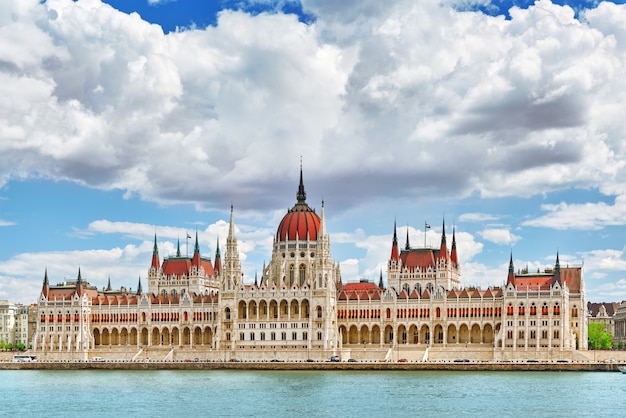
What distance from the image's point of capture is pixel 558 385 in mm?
101125

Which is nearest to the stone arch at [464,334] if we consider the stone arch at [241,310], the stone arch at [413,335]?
the stone arch at [413,335]

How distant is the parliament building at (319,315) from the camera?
136375 mm

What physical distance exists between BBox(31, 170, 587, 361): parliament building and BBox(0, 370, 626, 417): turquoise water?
1655 cm

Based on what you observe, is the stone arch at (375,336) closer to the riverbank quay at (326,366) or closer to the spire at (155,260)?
the riverbank quay at (326,366)

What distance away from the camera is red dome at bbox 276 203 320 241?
156 m

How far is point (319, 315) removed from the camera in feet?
468

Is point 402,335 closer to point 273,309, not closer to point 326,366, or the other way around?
point 326,366

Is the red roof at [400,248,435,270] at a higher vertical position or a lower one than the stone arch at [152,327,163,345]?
higher

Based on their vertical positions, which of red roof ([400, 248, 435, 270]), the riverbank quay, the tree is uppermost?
red roof ([400, 248, 435, 270])

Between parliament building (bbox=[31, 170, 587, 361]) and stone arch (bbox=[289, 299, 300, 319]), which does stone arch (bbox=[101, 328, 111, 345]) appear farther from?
stone arch (bbox=[289, 299, 300, 319])

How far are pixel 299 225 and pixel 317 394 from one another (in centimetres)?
6180

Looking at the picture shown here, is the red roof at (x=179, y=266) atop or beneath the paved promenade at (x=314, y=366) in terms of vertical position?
atop

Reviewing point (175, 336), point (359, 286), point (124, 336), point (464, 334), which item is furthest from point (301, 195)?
point (464, 334)

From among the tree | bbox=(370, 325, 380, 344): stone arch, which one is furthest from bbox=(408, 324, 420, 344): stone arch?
the tree
